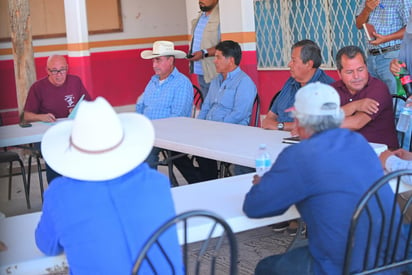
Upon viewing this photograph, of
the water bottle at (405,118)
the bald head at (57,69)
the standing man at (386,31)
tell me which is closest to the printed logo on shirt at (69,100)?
the bald head at (57,69)

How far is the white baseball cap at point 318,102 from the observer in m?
2.45

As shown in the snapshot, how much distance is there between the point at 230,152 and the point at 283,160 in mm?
1241

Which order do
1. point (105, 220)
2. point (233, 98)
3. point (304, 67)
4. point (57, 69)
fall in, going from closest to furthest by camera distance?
point (105, 220), point (304, 67), point (233, 98), point (57, 69)

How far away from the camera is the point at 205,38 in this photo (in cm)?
692

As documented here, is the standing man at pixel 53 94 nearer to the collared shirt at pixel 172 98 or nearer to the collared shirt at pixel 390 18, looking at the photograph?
the collared shirt at pixel 172 98

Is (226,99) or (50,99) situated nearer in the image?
(226,99)

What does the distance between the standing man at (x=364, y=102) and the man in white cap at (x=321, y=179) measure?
1.31 m

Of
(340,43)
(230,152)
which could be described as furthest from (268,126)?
(340,43)

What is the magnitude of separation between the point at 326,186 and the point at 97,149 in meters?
0.74

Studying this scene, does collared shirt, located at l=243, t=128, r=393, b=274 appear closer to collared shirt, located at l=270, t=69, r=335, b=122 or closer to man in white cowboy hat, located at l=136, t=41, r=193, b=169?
collared shirt, located at l=270, t=69, r=335, b=122

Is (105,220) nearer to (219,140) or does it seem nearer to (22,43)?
(219,140)

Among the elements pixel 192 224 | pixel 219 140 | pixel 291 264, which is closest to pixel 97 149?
pixel 192 224

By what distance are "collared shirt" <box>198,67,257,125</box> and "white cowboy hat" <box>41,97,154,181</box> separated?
2.73m

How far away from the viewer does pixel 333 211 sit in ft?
7.69
